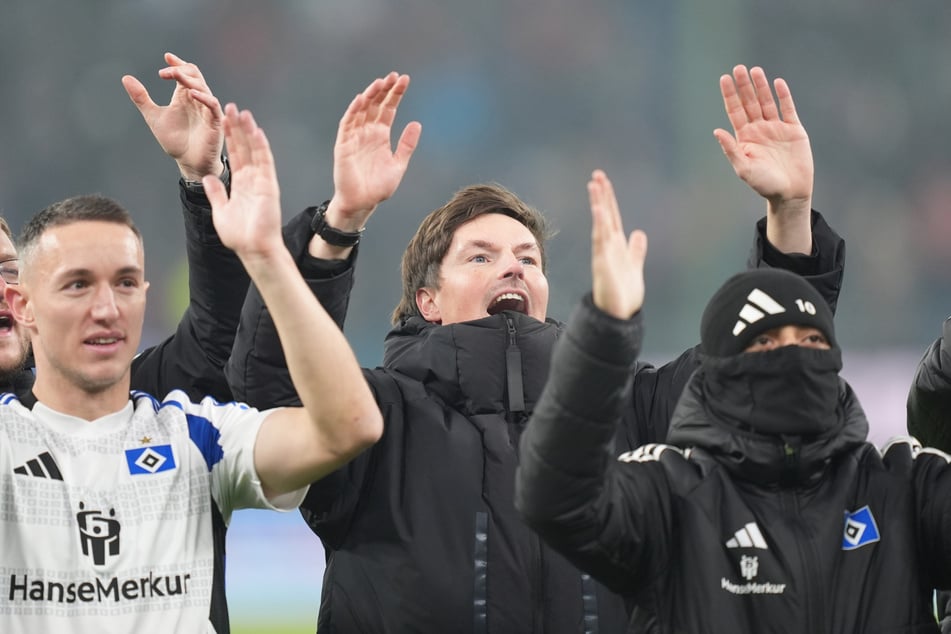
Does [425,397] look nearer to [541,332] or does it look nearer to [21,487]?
[541,332]

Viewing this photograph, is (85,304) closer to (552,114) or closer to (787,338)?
(787,338)

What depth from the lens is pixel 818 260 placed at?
321 cm

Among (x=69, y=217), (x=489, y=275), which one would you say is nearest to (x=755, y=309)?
(x=489, y=275)

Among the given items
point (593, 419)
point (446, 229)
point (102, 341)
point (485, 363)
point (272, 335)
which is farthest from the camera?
point (446, 229)

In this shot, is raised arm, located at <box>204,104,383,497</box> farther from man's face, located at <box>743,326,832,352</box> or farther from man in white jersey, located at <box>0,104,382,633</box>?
man's face, located at <box>743,326,832,352</box>

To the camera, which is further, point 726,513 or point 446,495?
point 446,495

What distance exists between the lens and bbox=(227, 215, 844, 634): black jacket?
294 cm

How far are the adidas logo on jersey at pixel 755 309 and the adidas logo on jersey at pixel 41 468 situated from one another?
50.3 inches

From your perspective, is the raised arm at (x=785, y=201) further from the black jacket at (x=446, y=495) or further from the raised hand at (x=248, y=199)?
the raised hand at (x=248, y=199)

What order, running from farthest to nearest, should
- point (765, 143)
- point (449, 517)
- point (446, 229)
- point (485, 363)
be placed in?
point (446, 229), point (765, 143), point (485, 363), point (449, 517)

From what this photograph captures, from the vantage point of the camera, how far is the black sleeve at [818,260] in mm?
3178

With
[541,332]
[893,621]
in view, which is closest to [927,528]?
[893,621]

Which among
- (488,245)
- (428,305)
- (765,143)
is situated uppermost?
Answer: (765,143)

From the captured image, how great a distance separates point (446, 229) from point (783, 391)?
4.31 ft
